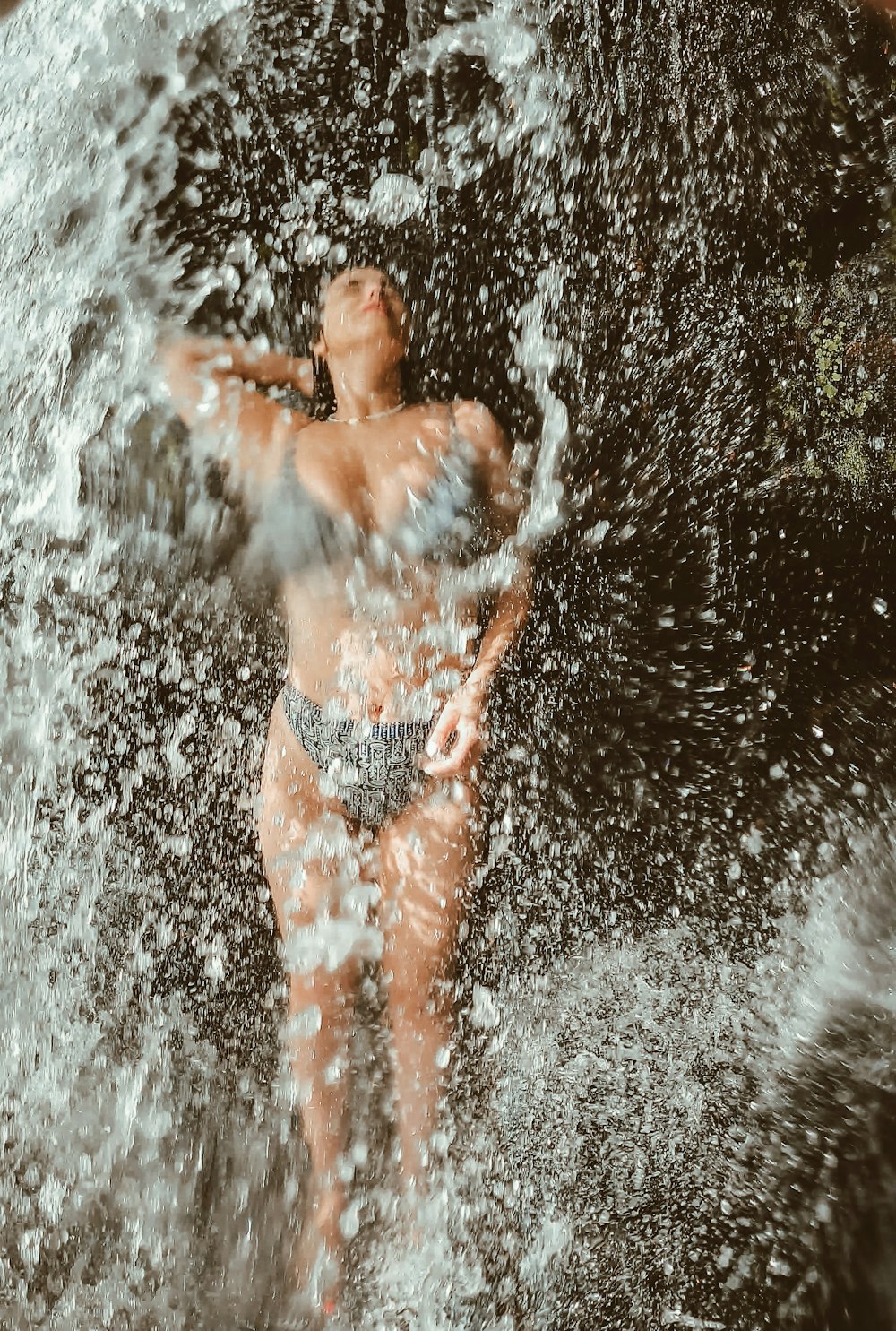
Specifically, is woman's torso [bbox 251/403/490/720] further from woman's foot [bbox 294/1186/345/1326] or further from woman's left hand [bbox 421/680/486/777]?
woman's foot [bbox 294/1186/345/1326]

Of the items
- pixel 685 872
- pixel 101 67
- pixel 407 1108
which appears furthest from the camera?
pixel 685 872

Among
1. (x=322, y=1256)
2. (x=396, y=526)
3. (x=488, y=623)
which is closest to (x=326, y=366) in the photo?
(x=396, y=526)

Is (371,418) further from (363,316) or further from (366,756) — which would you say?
(366,756)

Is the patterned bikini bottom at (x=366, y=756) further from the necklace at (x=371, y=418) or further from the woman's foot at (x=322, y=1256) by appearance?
the woman's foot at (x=322, y=1256)

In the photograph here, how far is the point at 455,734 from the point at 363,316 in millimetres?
485

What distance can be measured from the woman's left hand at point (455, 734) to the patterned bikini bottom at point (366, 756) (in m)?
0.01

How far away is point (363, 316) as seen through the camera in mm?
897

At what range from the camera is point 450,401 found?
940mm

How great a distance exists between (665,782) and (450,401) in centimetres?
58

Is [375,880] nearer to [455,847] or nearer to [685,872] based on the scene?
[455,847]

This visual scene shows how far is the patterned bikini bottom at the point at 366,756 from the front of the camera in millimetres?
892

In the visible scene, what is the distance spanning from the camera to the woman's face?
0.90 m

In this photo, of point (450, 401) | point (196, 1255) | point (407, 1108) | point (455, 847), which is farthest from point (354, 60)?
point (196, 1255)

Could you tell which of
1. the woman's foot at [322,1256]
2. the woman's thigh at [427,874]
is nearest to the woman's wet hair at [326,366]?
the woman's thigh at [427,874]
